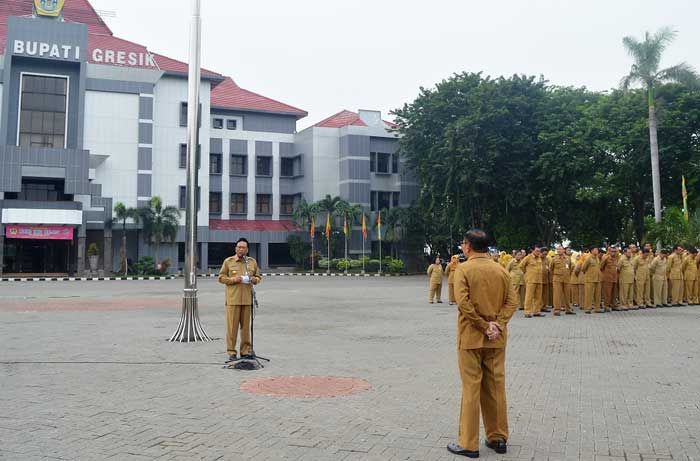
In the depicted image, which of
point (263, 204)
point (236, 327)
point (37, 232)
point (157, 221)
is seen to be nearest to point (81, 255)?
point (37, 232)

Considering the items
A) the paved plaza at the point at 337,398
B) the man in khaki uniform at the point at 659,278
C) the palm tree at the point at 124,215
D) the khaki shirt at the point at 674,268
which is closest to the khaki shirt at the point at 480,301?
the paved plaza at the point at 337,398

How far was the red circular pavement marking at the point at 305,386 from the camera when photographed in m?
7.25

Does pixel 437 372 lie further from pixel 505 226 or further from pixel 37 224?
pixel 37 224

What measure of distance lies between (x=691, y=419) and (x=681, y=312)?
42.8 feet

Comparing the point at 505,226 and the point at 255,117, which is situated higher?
the point at 255,117

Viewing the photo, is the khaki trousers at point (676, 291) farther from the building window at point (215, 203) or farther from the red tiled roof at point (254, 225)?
the building window at point (215, 203)

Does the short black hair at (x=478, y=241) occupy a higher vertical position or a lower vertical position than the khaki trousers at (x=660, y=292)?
higher

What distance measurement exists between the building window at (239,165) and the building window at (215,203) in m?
2.31

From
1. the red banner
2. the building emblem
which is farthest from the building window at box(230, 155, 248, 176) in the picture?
the building emblem

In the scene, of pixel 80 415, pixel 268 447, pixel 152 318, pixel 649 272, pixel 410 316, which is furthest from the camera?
pixel 649 272

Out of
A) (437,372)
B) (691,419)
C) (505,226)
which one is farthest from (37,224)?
(691,419)

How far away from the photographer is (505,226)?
128 feet

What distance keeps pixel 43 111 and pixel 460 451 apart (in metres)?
43.5

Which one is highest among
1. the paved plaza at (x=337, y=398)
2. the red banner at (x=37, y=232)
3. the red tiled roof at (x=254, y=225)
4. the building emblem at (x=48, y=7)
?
the building emblem at (x=48, y=7)
